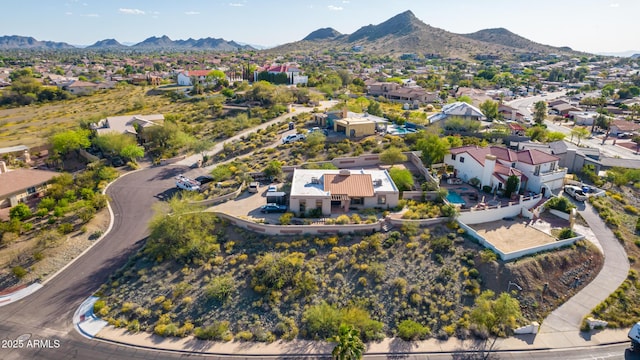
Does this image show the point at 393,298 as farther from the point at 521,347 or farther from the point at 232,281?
the point at 232,281

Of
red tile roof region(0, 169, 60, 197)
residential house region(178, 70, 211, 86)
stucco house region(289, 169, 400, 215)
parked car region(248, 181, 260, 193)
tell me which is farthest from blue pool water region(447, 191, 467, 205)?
residential house region(178, 70, 211, 86)

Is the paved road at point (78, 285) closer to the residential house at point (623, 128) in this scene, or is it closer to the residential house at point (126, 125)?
the residential house at point (126, 125)

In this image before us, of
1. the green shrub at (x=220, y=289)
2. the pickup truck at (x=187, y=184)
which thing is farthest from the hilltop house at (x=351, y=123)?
the green shrub at (x=220, y=289)

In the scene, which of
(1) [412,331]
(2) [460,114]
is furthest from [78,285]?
(2) [460,114]

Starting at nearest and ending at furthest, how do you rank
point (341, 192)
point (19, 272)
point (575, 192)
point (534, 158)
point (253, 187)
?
point (19, 272)
point (341, 192)
point (253, 187)
point (534, 158)
point (575, 192)

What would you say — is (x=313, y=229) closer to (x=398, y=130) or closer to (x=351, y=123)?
(x=351, y=123)

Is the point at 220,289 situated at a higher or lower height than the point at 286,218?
lower

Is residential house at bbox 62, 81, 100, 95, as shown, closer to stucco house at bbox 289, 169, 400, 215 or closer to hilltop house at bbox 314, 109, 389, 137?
hilltop house at bbox 314, 109, 389, 137
